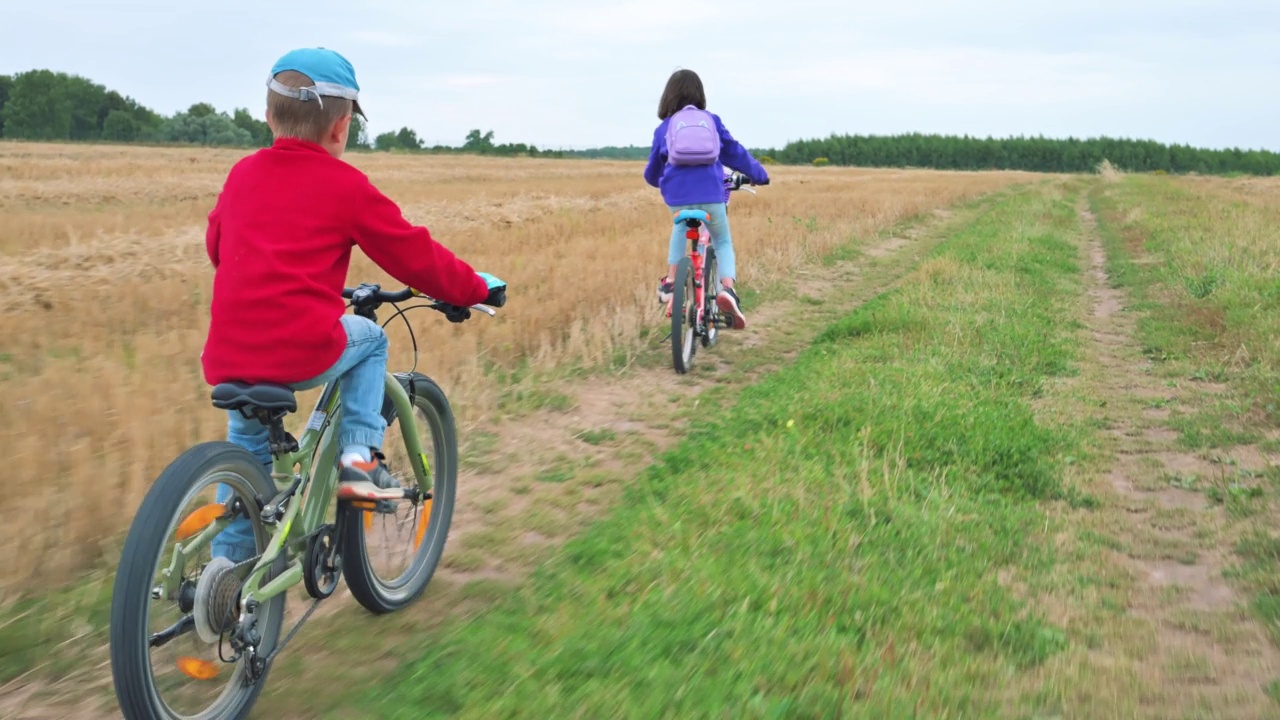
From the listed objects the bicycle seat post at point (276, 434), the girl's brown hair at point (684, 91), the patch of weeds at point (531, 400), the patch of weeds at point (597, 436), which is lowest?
the patch of weeds at point (597, 436)

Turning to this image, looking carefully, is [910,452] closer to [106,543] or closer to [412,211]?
[106,543]

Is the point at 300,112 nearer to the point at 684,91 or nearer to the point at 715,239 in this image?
the point at 684,91

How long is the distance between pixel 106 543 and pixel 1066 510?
14.4 feet

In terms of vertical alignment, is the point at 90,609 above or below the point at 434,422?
below

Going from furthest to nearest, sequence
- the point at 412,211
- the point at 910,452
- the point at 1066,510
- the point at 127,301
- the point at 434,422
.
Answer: the point at 412,211, the point at 127,301, the point at 910,452, the point at 1066,510, the point at 434,422

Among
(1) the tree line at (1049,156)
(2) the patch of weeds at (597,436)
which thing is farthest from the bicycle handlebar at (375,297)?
(1) the tree line at (1049,156)

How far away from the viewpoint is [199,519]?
256 centimetres

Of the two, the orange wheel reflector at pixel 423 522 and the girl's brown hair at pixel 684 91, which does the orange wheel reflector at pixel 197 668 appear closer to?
the orange wheel reflector at pixel 423 522

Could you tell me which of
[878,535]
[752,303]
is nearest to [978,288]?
[752,303]

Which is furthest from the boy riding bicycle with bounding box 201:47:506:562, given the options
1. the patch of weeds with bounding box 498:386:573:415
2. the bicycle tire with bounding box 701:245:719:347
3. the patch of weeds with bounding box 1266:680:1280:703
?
the bicycle tire with bounding box 701:245:719:347

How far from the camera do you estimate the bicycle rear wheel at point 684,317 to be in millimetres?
7359

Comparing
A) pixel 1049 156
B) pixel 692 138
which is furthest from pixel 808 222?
pixel 1049 156

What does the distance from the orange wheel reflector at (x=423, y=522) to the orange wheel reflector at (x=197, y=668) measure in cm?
120

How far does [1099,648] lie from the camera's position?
3.07m
